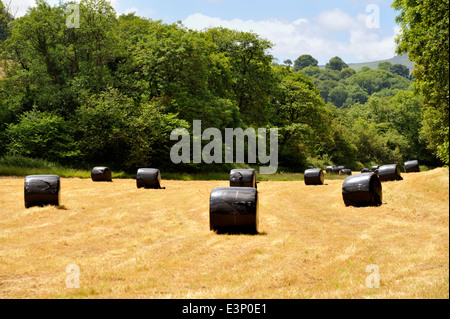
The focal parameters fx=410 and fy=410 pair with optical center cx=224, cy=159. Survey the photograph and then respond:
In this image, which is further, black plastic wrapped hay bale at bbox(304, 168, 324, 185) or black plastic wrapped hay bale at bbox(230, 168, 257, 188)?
black plastic wrapped hay bale at bbox(304, 168, 324, 185)

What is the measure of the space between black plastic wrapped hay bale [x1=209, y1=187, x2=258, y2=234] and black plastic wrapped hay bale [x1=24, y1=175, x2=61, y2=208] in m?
8.31

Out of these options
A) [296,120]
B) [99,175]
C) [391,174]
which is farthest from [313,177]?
[296,120]

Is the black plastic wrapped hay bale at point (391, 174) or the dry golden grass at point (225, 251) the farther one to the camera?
the black plastic wrapped hay bale at point (391, 174)

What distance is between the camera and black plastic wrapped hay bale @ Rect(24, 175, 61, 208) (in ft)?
54.4

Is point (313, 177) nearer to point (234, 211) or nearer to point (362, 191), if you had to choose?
point (362, 191)

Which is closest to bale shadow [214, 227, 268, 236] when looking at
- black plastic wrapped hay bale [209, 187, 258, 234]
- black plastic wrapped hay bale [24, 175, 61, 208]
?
black plastic wrapped hay bale [209, 187, 258, 234]

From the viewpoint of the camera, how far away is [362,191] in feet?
53.5

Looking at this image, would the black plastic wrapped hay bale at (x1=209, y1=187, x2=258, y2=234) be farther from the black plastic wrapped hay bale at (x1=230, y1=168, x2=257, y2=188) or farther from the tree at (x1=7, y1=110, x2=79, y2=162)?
the tree at (x1=7, y1=110, x2=79, y2=162)

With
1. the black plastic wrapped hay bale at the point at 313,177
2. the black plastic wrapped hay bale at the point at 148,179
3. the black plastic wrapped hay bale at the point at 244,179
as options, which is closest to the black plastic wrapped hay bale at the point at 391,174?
the black plastic wrapped hay bale at the point at 313,177

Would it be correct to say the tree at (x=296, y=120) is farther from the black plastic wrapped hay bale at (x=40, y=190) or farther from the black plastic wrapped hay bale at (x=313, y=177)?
the black plastic wrapped hay bale at (x=40, y=190)

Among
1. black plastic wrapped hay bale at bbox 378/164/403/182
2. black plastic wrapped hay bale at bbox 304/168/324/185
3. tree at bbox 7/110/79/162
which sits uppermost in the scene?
tree at bbox 7/110/79/162

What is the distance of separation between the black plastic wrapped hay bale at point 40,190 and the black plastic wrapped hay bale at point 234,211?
8307 mm

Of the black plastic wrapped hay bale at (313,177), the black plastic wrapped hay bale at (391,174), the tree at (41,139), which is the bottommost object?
the black plastic wrapped hay bale at (313,177)

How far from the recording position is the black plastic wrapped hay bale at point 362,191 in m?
16.3
